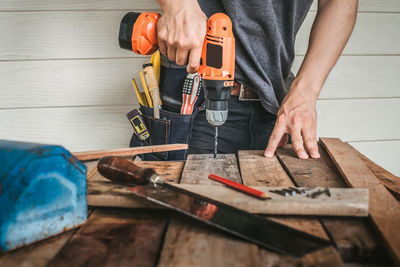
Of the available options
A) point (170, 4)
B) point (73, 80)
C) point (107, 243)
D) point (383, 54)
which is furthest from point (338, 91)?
point (107, 243)

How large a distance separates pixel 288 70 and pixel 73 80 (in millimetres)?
1081

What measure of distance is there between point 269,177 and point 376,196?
257mm

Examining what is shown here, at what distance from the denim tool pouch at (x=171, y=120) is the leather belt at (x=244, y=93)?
14 centimetres

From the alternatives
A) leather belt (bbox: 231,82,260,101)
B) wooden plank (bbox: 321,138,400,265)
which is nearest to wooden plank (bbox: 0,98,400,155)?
leather belt (bbox: 231,82,260,101)

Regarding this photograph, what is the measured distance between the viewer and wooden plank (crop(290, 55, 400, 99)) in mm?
1657

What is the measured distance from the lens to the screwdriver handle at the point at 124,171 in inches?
26.9

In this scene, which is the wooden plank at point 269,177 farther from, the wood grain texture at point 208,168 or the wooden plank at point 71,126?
the wooden plank at point 71,126

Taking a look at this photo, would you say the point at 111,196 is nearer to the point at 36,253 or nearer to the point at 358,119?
the point at 36,253

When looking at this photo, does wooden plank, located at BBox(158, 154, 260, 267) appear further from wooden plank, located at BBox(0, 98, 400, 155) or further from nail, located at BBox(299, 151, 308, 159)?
wooden plank, located at BBox(0, 98, 400, 155)

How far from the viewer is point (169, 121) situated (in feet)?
4.03

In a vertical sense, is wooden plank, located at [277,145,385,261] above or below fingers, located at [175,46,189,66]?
below

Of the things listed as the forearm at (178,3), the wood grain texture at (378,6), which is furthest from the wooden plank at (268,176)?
the wood grain texture at (378,6)

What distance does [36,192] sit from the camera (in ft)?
1.66

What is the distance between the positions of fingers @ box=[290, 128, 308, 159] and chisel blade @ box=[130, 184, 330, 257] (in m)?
0.50
